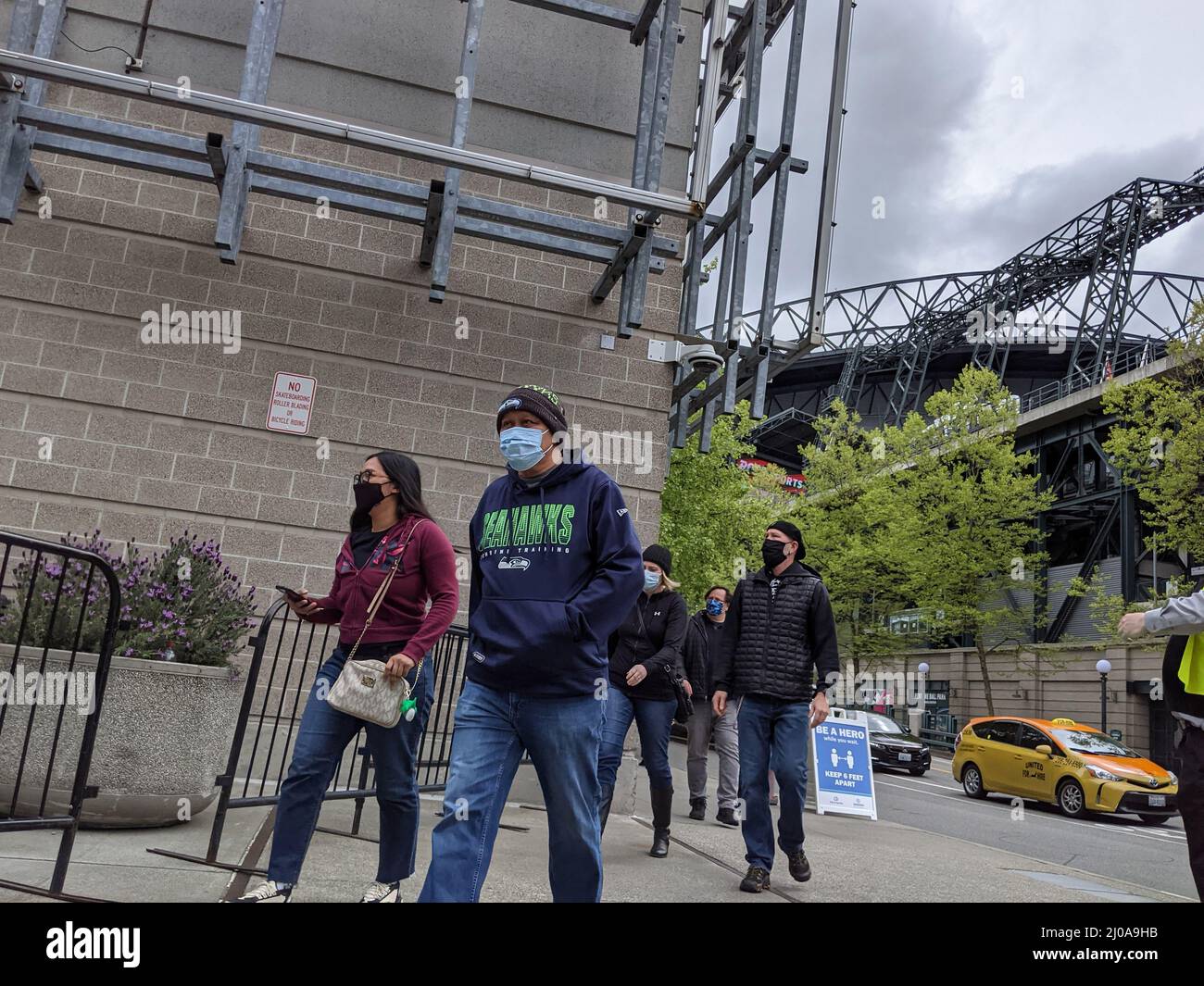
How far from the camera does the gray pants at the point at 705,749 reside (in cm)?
892

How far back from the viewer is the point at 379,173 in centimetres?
819

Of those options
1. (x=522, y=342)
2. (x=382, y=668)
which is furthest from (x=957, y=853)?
(x=382, y=668)

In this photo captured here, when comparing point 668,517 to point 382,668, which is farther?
point 668,517

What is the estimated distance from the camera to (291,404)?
7.78 m

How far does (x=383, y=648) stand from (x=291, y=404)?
427 cm

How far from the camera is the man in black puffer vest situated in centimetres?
542

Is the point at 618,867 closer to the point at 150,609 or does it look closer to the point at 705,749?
the point at 150,609

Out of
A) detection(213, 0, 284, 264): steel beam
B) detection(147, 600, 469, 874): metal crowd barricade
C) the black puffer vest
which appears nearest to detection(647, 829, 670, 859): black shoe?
the black puffer vest

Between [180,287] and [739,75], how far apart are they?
6314mm

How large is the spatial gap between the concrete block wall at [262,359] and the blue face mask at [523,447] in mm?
4552

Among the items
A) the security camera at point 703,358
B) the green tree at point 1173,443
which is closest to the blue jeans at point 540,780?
the security camera at point 703,358

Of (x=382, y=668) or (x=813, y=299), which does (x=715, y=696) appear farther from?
(x=813, y=299)

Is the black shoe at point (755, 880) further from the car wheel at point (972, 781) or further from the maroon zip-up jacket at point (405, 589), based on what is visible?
the car wheel at point (972, 781)

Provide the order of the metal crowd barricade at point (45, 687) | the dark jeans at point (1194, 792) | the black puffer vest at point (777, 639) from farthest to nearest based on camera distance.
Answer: the black puffer vest at point (777, 639) < the metal crowd barricade at point (45, 687) < the dark jeans at point (1194, 792)
